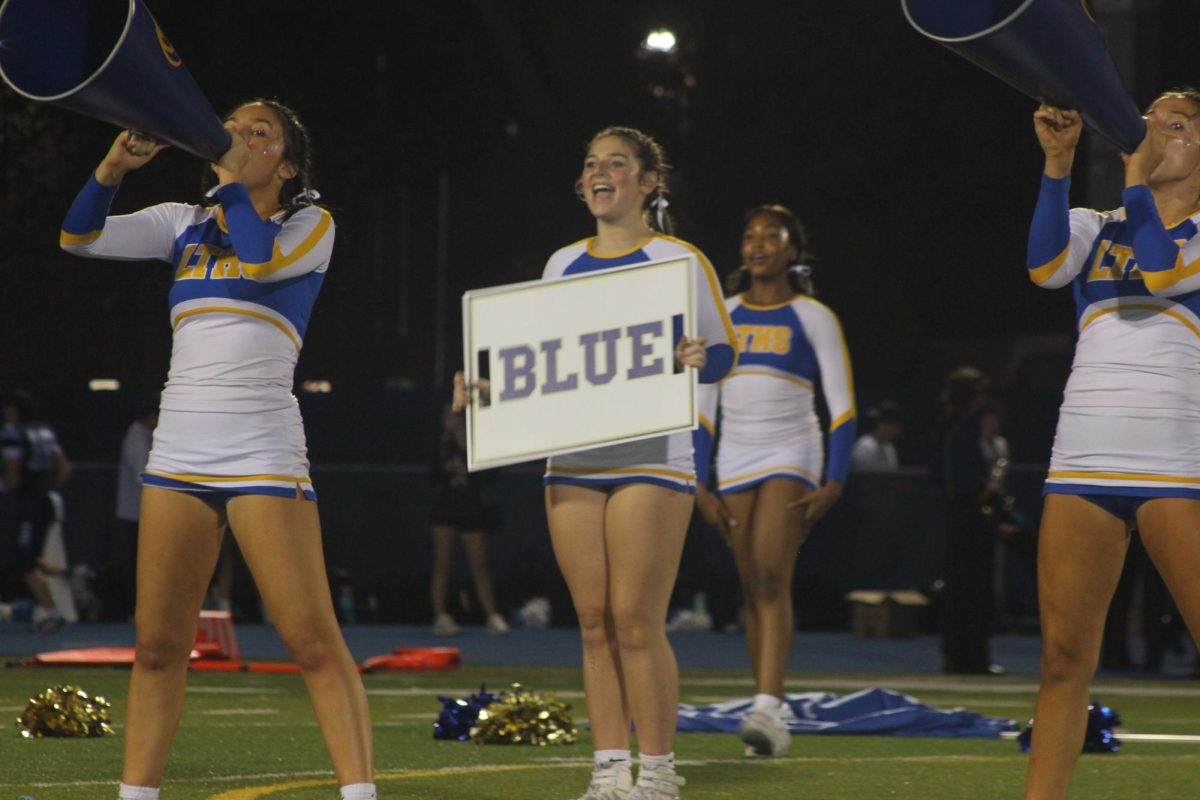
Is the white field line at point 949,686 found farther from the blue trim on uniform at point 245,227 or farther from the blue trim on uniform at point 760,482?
the blue trim on uniform at point 245,227

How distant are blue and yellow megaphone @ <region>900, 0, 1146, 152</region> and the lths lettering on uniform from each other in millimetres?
1552

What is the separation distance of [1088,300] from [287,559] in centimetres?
214

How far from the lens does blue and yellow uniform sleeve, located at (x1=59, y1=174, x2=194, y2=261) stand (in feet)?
16.3

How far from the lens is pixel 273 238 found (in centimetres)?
490

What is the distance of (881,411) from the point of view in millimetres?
17891

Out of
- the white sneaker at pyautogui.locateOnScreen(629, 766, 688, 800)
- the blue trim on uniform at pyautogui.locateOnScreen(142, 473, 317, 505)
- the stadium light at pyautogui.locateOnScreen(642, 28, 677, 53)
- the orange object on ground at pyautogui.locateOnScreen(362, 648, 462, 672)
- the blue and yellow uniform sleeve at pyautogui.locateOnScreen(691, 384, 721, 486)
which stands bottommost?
the white sneaker at pyautogui.locateOnScreen(629, 766, 688, 800)

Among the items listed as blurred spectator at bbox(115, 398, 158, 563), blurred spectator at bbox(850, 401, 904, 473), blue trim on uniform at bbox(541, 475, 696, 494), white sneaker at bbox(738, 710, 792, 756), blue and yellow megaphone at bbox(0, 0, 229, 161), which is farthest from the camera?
blurred spectator at bbox(850, 401, 904, 473)

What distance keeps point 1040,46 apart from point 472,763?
421 cm

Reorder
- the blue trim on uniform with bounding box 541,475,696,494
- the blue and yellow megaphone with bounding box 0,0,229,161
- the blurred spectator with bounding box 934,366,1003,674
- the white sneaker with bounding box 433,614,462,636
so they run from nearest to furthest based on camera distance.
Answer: the blue and yellow megaphone with bounding box 0,0,229,161 → the blue trim on uniform with bounding box 541,475,696,494 → the blurred spectator with bounding box 934,366,1003,674 → the white sneaker with bounding box 433,614,462,636

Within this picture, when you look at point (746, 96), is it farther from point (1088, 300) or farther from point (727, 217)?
point (1088, 300)

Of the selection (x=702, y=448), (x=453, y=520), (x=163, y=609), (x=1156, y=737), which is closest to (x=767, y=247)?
(x=702, y=448)

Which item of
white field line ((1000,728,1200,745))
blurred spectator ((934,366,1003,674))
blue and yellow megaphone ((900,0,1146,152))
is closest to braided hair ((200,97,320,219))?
blue and yellow megaphone ((900,0,1146,152))

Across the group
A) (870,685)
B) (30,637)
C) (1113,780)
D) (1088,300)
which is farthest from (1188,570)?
(30,637)

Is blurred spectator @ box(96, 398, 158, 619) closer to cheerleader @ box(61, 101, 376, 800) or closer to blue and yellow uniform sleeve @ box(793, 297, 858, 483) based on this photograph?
blue and yellow uniform sleeve @ box(793, 297, 858, 483)
